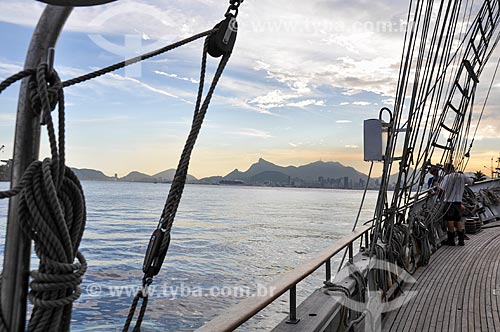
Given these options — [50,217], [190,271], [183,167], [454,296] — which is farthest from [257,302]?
[190,271]

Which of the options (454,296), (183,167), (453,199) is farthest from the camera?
(453,199)

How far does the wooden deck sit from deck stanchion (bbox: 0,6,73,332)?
97.7 inches

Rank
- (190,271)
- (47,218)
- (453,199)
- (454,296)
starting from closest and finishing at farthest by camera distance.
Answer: (47,218) < (454,296) < (453,199) < (190,271)

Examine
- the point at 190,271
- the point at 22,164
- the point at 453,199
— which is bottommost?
the point at 190,271

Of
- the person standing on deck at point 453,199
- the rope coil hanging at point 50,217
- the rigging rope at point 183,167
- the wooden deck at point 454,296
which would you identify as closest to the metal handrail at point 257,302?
the rigging rope at point 183,167

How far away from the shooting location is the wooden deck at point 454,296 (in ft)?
9.47

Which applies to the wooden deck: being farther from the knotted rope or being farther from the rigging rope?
the knotted rope

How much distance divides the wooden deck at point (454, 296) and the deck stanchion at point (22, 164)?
2.48m

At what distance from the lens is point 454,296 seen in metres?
3.49

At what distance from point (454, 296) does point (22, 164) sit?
11.3 feet

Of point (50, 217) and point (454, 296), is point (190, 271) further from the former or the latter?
point (50, 217)

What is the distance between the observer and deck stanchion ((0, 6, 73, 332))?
82 cm

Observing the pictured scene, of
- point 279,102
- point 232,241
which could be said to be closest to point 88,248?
point 232,241

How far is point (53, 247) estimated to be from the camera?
0.79 m
